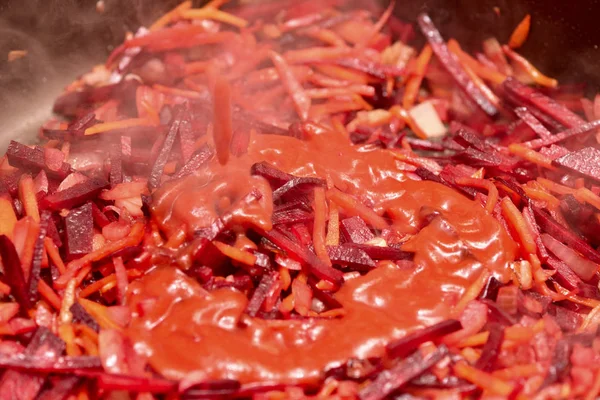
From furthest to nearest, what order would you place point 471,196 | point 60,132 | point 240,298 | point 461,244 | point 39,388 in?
point 60,132, point 471,196, point 461,244, point 240,298, point 39,388

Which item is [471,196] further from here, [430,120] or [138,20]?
[138,20]

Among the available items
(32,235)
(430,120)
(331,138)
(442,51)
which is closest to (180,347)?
(32,235)

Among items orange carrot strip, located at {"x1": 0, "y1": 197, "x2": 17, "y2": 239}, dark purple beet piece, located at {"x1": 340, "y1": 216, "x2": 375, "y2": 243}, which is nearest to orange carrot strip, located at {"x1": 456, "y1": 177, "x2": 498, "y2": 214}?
dark purple beet piece, located at {"x1": 340, "y1": 216, "x2": 375, "y2": 243}

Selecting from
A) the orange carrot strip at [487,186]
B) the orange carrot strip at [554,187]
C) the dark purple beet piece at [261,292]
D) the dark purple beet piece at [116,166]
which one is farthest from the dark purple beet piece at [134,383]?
the orange carrot strip at [554,187]

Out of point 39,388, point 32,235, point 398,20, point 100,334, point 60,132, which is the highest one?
point 398,20

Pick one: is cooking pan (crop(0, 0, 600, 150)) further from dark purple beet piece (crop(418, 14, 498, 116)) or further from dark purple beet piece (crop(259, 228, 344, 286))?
dark purple beet piece (crop(259, 228, 344, 286))

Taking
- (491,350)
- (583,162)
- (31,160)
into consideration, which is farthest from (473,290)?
(31,160)

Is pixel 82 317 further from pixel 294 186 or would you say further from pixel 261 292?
pixel 294 186

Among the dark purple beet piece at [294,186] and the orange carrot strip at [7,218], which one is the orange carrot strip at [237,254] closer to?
the dark purple beet piece at [294,186]
